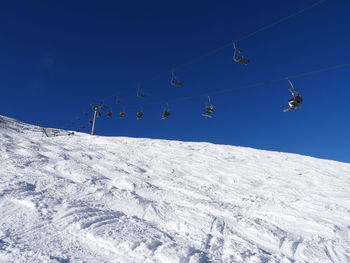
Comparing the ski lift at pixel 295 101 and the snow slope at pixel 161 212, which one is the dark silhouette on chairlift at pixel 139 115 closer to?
the snow slope at pixel 161 212

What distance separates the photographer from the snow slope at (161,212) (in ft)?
14.0

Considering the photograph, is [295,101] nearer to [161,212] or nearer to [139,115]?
[161,212]

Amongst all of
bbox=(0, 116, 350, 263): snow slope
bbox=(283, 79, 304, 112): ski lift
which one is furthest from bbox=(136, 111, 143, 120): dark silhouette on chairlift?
bbox=(283, 79, 304, 112): ski lift

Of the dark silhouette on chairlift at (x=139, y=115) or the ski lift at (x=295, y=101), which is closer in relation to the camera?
the ski lift at (x=295, y=101)

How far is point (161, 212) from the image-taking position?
6047 mm

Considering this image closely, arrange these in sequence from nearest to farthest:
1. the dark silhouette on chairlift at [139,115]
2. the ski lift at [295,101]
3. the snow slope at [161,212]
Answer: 1. the snow slope at [161,212]
2. the ski lift at [295,101]
3. the dark silhouette on chairlift at [139,115]

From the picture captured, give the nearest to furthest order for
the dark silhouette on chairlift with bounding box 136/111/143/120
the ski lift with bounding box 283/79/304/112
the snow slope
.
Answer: the snow slope → the ski lift with bounding box 283/79/304/112 → the dark silhouette on chairlift with bounding box 136/111/143/120

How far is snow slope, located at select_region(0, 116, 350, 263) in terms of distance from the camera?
4266 mm

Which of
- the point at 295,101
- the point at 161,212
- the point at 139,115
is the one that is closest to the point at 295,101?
the point at 295,101

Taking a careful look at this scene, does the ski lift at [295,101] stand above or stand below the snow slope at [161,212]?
above

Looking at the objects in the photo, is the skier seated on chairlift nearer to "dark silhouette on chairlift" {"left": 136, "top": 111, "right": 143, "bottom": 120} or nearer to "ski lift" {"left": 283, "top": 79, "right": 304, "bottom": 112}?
"ski lift" {"left": 283, "top": 79, "right": 304, "bottom": 112}

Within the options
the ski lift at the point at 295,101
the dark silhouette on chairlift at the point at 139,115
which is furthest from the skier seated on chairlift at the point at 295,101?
the dark silhouette on chairlift at the point at 139,115

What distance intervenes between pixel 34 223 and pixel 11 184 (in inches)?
101

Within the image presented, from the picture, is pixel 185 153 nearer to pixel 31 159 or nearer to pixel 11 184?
pixel 31 159
